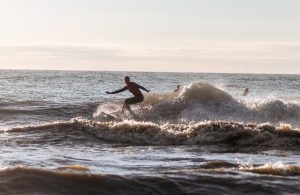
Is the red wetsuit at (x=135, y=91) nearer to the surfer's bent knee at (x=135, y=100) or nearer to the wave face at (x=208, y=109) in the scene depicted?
the surfer's bent knee at (x=135, y=100)

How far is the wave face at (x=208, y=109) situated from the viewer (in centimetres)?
2541

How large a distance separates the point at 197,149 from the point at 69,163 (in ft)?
14.2

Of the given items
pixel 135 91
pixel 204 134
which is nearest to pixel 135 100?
pixel 135 91

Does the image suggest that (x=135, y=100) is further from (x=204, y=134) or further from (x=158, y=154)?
(x=158, y=154)

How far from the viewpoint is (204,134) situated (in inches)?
640

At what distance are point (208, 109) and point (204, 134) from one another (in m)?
10.6

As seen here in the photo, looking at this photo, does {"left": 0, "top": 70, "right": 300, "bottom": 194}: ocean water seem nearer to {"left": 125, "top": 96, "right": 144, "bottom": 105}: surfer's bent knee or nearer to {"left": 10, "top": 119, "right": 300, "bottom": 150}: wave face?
{"left": 10, "top": 119, "right": 300, "bottom": 150}: wave face

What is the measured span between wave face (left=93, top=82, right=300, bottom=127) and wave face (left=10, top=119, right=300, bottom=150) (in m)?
7.22

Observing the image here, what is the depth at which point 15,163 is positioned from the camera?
11.1 m

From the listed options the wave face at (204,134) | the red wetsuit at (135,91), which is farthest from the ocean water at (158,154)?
the red wetsuit at (135,91)

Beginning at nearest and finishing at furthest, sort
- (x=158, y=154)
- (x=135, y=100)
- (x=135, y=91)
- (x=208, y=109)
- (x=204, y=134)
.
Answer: (x=158, y=154), (x=204, y=134), (x=135, y=91), (x=135, y=100), (x=208, y=109)

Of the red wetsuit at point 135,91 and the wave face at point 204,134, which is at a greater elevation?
the red wetsuit at point 135,91

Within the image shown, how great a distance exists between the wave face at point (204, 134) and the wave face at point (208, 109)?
7224 mm

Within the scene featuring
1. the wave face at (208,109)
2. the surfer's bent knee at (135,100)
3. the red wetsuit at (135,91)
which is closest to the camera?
the red wetsuit at (135,91)
